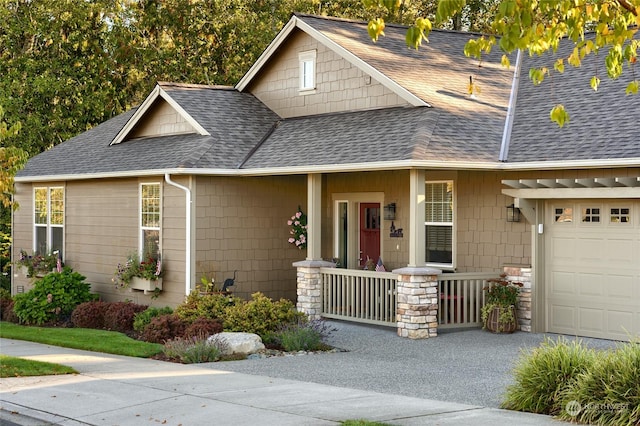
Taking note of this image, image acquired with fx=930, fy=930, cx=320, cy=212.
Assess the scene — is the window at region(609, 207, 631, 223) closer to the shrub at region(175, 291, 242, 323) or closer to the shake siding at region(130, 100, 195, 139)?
the shrub at region(175, 291, 242, 323)

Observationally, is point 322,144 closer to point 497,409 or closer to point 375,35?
point 497,409

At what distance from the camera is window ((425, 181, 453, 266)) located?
59.2ft

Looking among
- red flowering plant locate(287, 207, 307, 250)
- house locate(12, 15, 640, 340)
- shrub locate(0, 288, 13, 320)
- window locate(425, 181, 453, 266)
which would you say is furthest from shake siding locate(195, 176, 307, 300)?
shrub locate(0, 288, 13, 320)

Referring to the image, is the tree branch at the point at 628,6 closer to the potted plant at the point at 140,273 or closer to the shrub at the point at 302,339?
the shrub at the point at 302,339

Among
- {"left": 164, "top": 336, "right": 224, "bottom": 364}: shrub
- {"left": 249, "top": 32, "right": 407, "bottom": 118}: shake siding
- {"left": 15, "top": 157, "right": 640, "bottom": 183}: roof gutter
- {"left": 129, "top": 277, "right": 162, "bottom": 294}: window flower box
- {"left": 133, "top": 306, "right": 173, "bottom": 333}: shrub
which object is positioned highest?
{"left": 249, "top": 32, "right": 407, "bottom": 118}: shake siding

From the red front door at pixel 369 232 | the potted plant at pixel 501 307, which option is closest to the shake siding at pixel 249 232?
the red front door at pixel 369 232

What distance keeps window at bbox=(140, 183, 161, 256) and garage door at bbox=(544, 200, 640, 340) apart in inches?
322

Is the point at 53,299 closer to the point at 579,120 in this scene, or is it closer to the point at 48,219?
the point at 48,219

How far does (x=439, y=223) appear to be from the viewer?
18188 millimetres

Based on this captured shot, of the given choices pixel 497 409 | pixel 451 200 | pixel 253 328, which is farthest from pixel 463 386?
pixel 451 200

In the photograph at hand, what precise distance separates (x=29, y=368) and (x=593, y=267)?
918 cm

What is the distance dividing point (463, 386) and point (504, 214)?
5.87 metres

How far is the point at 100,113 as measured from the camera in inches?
1303

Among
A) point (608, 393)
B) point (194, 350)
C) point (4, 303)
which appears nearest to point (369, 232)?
point (194, 350)
